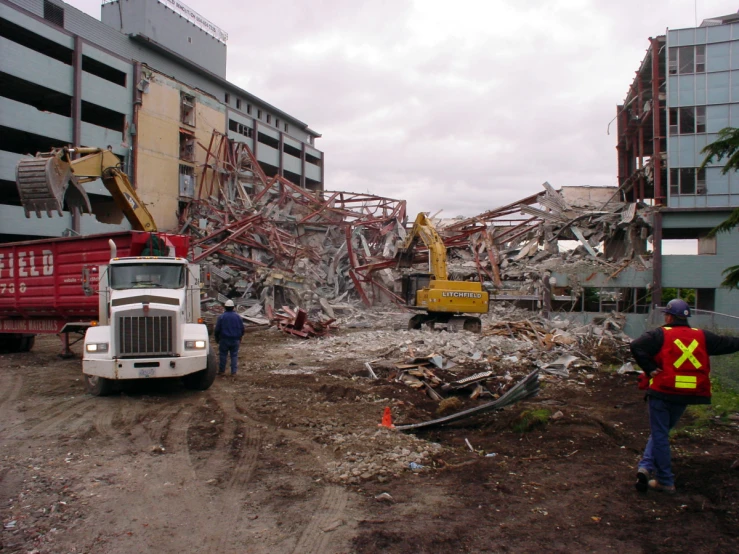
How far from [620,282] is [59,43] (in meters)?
29.9

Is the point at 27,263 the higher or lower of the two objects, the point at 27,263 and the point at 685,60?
the lower

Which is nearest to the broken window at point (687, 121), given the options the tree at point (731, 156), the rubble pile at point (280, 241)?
the rubble pile at point (280, 241)

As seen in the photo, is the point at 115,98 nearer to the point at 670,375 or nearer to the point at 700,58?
the point at 700,58

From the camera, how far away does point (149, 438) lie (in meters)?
6.76

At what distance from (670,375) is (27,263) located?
1347 cm

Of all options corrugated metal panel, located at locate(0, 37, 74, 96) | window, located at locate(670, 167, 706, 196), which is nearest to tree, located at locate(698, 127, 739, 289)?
window, located at locate(670, 167, 706, 196)

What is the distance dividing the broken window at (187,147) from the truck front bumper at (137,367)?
29337 millimetres

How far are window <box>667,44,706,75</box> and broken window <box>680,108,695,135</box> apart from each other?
177 cm

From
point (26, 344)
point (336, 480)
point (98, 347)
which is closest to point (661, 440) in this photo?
point (336, 480)

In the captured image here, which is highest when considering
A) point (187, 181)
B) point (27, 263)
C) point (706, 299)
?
point (187, 181)

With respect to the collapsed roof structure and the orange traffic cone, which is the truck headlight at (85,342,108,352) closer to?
the orange traffic cone

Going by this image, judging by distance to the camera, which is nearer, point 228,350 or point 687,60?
point 228,350

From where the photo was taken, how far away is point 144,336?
8.34 metres

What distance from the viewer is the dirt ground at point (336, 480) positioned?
4.07 metres
